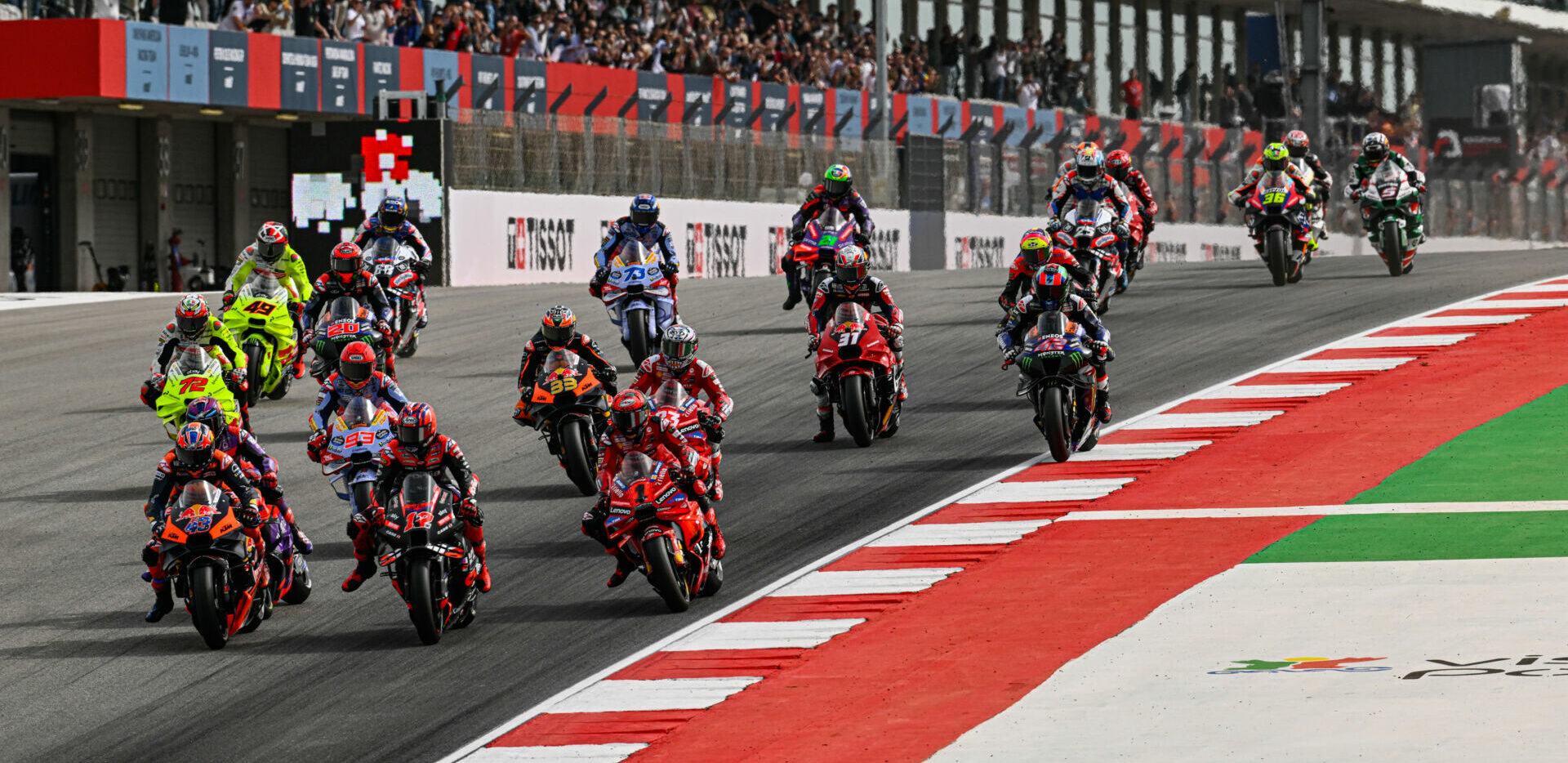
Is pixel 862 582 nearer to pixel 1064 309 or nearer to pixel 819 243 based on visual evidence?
pixel 1064 309

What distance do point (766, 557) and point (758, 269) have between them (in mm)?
27511

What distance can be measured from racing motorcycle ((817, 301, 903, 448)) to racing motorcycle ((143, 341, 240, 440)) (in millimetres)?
4755

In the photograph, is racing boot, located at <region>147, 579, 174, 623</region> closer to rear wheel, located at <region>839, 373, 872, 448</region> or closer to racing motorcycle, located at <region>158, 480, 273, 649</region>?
racing motorcycle, located at <region>158, 480, 273, 649</region>

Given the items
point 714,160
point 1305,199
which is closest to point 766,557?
→ point 1305,199

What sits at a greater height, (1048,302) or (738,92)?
(738,92)

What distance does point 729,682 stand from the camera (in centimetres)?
1222

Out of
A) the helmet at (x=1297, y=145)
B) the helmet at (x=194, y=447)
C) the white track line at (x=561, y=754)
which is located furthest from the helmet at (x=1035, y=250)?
the helmet at (x=1297, y=145)

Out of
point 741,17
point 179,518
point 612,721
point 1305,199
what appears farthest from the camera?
point 741,17

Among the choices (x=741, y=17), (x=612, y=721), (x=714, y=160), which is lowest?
(x=612, y=721)

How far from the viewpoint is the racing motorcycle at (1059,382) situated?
682 inches

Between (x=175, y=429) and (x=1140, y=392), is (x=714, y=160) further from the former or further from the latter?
(x=175, y=429)

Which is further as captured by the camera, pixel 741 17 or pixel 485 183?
pixel 741 17

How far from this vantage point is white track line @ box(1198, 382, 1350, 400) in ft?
68.3

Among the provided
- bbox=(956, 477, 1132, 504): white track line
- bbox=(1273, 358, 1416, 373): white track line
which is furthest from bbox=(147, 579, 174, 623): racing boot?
bbox=(1273, 358, 1416, 373): white track line
